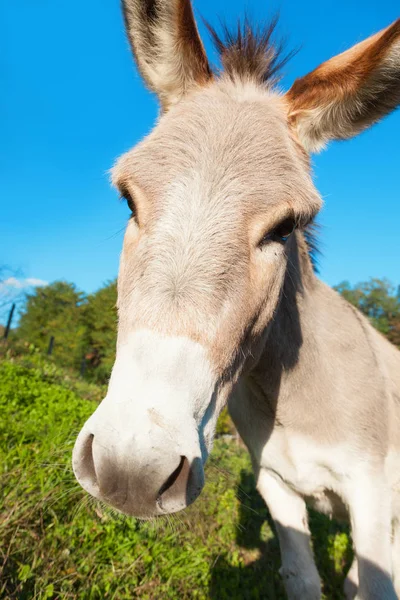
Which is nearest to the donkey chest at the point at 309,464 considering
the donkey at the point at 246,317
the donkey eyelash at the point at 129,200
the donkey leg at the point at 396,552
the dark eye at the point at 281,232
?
the donkey at the point at 246,317

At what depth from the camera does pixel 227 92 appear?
226cm

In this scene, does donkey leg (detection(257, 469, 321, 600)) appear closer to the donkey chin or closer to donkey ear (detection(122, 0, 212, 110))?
the donkey chin

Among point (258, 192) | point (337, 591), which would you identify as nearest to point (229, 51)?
point (258, 192)

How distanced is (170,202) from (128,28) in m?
1.74

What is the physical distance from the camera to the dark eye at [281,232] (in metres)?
1.76

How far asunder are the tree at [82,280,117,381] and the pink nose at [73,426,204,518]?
27227mm

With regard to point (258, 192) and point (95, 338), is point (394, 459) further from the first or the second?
point (95, 338)

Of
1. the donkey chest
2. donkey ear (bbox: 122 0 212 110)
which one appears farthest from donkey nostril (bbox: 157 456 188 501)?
donkey ear (bbox: 122 0 212 110)

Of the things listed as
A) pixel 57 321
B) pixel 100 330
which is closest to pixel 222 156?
pixel 100 330

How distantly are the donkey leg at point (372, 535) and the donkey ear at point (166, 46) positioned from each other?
9.82 feet

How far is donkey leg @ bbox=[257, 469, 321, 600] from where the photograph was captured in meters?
2.71

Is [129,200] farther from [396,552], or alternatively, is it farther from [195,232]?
[396,552]

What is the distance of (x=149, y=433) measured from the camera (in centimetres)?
109

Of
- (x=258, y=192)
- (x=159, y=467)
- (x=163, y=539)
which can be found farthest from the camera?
(x=163, y=539)
